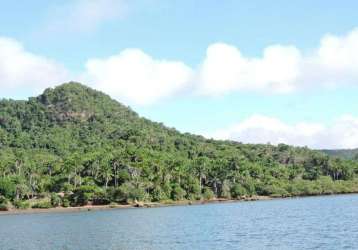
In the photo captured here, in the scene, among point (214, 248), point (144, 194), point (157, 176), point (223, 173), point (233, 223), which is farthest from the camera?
point (223, 173)

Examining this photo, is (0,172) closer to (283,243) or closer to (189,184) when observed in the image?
(189,184)

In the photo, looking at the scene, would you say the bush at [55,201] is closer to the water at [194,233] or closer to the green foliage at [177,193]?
the green foliage at [177,193]

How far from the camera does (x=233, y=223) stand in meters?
90.4

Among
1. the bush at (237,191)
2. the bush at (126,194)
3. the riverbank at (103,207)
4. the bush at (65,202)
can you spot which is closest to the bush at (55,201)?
the bush at (65,202)

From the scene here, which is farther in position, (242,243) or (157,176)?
(157,176)

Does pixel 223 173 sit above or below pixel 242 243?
above

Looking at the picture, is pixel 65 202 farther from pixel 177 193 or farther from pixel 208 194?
pixel 208 194

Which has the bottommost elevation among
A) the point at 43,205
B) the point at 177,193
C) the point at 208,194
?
the point at 43,205

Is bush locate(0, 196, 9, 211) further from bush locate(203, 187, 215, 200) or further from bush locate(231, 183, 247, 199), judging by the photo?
bush locate(231, 183, 247, 199)

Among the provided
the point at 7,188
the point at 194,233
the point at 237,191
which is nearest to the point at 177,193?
the point at 237,191

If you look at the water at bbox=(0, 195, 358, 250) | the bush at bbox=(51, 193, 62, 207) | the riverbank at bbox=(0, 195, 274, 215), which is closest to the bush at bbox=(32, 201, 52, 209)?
the bush at bbox=(51, 193, 62, 207)

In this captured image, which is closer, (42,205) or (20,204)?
(20,204)

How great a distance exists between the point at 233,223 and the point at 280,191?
10411cm

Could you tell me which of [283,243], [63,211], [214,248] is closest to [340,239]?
[283,243]
